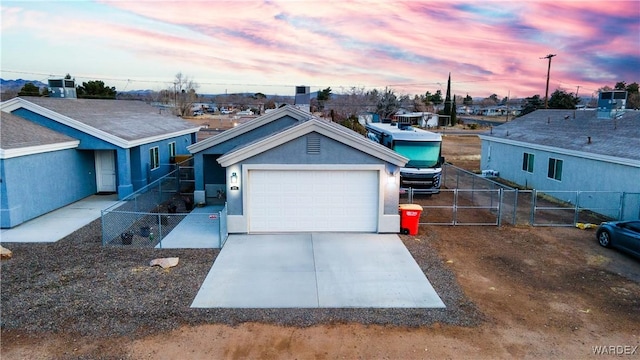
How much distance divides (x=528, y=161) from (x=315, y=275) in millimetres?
18592

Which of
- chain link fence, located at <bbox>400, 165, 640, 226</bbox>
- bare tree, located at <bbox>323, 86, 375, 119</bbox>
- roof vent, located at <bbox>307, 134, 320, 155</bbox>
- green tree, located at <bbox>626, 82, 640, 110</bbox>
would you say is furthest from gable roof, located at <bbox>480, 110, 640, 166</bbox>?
green tree, located at <bbox>626, 82, 640, 110</bbox>

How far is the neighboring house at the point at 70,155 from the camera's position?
1549cm

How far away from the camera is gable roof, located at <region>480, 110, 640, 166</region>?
61.4ft

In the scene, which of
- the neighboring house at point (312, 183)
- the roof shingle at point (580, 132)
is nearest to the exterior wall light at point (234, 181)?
the neighboring house at point (312, 183)

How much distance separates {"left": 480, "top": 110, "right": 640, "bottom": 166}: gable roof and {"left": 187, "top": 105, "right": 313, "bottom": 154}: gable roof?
13.6m

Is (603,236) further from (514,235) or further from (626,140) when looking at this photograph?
(626,140)

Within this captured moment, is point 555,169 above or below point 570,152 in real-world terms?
below

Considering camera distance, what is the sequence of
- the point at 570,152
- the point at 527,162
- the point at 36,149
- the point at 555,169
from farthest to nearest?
the point at 527,162
the point at 555,169
the point at 570,152
the point at 36,149

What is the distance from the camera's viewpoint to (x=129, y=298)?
985cm

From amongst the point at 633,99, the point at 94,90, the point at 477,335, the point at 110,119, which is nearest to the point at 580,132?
the point at 477,335

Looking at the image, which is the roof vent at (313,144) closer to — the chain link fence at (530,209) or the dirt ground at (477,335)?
the chain link fence at (530,209)

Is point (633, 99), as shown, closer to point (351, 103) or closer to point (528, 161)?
point (351, 103)

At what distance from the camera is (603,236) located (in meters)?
14.3

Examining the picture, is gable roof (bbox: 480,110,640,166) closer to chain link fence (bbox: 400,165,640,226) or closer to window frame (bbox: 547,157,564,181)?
window frame (bbox: 547,157,564,181)
